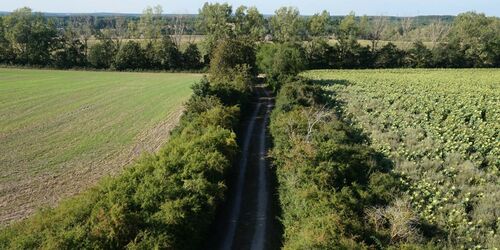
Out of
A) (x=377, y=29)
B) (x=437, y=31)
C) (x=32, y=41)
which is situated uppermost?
(x=437, y=31)

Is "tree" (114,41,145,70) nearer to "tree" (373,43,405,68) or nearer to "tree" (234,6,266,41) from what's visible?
"tree" (234,6,266,41)

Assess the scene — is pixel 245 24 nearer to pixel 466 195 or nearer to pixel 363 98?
pixel 363 98

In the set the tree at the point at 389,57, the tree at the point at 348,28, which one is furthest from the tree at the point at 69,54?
the tree at the point at 389,57

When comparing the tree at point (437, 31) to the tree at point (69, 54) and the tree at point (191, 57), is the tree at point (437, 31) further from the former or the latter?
the tree at point (69, 54)

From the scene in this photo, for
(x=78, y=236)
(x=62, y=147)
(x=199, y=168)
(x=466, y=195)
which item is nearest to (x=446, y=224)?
(x=466, y=195)

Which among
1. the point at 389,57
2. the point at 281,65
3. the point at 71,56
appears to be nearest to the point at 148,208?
the point at 281,65

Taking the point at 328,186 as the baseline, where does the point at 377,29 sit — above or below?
above

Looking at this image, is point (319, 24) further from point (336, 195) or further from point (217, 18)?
point (336, 195)
